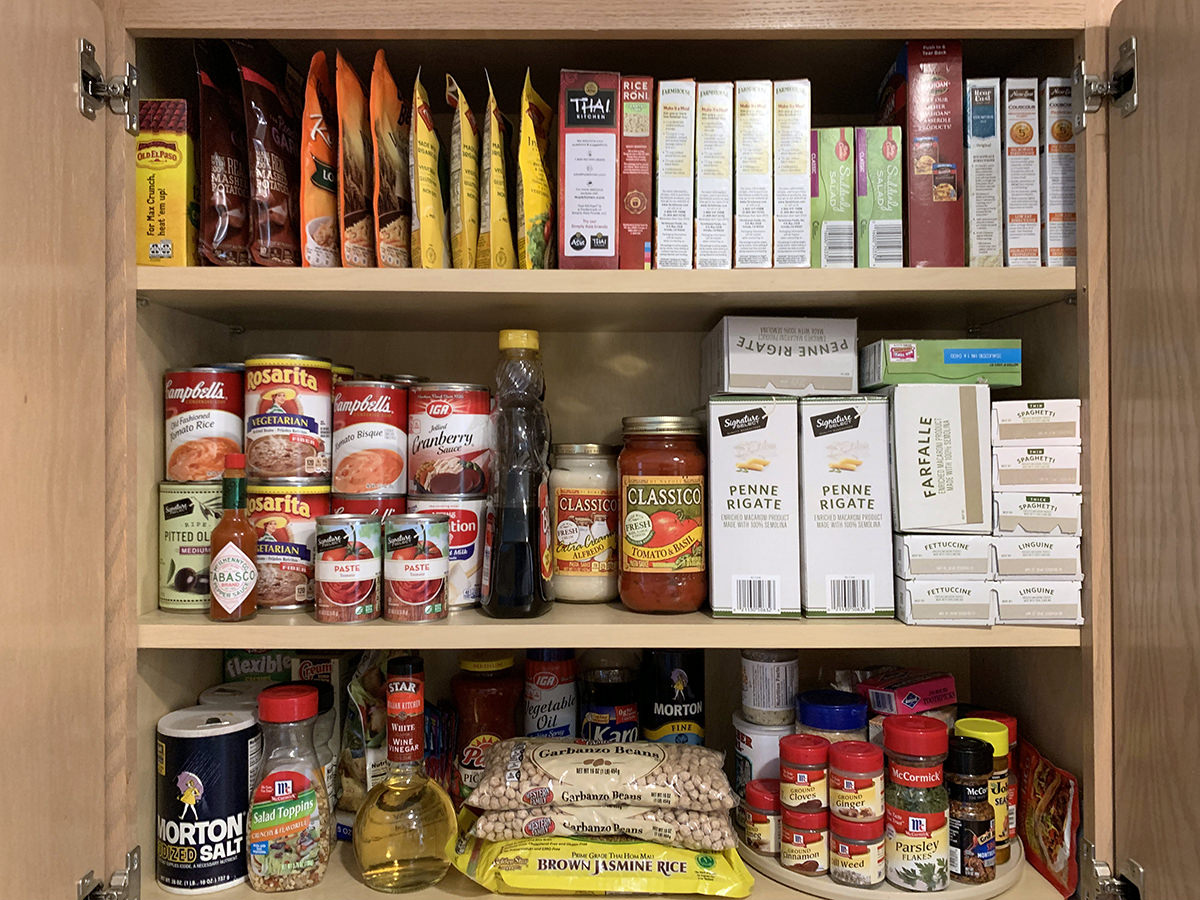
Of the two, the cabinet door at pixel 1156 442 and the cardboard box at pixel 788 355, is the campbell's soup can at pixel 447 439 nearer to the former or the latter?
the cardboard box at pixel 788 355

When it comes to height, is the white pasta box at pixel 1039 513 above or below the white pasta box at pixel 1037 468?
below

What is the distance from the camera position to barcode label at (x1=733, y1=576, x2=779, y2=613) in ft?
3.38

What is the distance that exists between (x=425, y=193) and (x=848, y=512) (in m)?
0.67

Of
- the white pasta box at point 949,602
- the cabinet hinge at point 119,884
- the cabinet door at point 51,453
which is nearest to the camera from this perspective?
the cabinet door at point 51,453

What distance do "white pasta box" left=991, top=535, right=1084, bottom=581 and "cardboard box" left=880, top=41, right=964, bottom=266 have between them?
0.35 m

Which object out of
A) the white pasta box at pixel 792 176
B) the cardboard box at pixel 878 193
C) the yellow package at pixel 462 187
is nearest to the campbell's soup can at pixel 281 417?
the yellow package at pixel 462 187

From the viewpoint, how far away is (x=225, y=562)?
1.00m

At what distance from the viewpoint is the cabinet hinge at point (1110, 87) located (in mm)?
913

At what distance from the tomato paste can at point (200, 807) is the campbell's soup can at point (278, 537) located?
0.17m

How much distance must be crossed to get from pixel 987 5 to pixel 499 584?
0.90 meters

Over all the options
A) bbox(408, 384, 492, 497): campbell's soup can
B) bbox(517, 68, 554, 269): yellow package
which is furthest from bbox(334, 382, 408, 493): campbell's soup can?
bbox(517, 68, 554, 269): yellow package

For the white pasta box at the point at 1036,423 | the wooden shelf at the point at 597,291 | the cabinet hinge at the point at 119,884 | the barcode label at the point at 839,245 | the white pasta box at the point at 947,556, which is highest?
the barcode label at the point at 839,245

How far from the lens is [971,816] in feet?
3.28

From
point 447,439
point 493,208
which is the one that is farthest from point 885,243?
point 447,439
